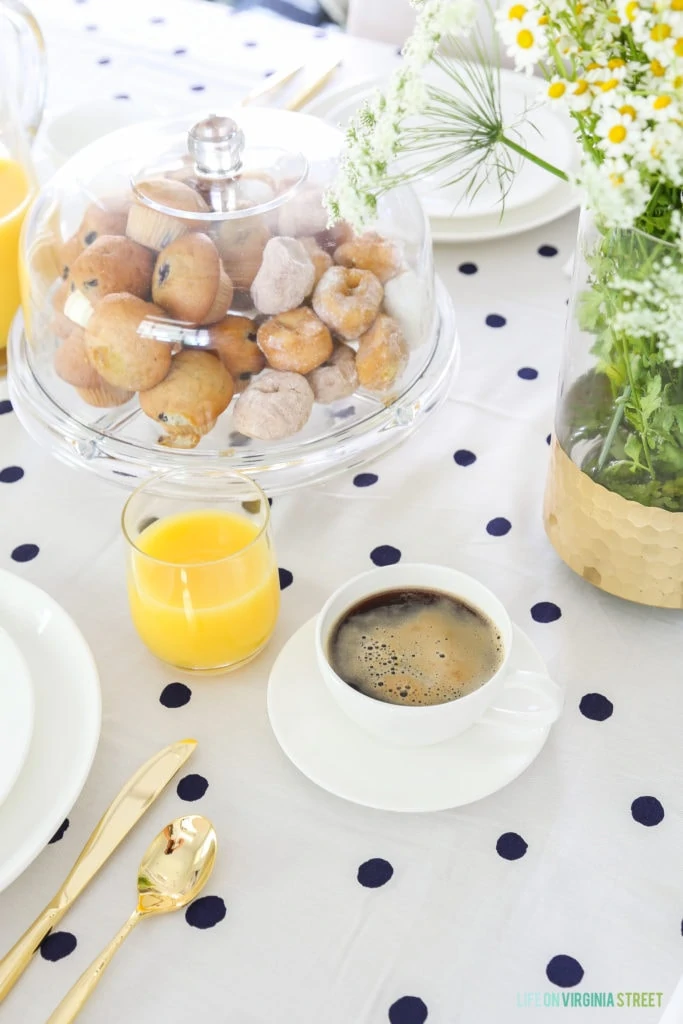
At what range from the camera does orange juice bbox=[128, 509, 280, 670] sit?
0.67 m

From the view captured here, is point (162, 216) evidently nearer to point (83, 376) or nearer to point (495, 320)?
point (83, 376)

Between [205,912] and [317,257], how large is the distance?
1.63 feet

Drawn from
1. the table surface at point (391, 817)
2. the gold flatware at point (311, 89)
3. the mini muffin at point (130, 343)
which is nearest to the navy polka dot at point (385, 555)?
the table surface at point (391, 817)

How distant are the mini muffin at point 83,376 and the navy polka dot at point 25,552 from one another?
126 millimetres

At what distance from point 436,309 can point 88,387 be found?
0.32 m

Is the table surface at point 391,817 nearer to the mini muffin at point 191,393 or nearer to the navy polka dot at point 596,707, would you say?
the navy polka dot at point 596,707

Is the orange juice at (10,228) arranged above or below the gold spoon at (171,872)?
above

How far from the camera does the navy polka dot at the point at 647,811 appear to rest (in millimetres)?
623

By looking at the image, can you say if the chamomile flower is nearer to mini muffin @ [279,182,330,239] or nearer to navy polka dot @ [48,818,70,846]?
mini muffin @ [279,182,330,239]

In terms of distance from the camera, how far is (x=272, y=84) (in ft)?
4.16

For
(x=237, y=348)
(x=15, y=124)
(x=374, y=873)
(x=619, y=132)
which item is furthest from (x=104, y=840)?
(x=15, y=124)

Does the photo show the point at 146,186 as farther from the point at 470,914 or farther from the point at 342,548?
the point at 470,914

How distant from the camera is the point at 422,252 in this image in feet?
2.95

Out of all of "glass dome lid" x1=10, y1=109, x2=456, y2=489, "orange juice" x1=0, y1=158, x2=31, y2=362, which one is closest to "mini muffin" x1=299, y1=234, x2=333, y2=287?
"glass dome lid" x1=10, y1=109, x2=456, y2=489
